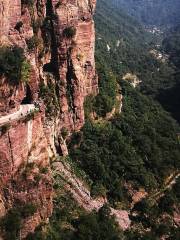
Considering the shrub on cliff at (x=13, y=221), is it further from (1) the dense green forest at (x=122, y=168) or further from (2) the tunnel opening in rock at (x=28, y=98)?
(2) the tunnel opening in rock at (x=28, y=98)

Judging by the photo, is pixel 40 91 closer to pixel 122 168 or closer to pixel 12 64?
pixel 12 64

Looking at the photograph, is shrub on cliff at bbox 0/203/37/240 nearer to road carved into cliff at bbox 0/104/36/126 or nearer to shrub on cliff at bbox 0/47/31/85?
Result: road carved into cliff at bbox 0/104/36/126

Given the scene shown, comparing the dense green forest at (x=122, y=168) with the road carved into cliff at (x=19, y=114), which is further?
the dense green forest at (x=122, y=168)

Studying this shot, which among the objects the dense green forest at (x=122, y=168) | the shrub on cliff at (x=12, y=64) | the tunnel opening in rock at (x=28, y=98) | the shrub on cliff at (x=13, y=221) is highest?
the shrub on cliff at (x=12, y=64)

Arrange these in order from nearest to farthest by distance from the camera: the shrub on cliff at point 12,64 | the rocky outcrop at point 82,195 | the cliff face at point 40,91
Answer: the cliff face at point 40,91
the shrub on cliff at point 12,64
the rocky outcrop at point 82,195

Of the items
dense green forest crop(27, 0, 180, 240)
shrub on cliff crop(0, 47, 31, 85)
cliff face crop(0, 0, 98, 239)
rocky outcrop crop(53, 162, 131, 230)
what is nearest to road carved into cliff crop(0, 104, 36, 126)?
cliff face crop(0, 0, 98, 239)

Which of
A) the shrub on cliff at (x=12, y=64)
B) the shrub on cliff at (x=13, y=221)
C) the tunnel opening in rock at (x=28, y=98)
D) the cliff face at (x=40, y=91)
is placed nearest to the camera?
the shrub on cliff at (x=13, y=221)

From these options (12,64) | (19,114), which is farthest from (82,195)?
(12,64)

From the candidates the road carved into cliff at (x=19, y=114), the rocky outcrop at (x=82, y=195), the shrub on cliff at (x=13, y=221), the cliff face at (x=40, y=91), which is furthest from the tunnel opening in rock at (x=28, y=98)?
the shrub on cliff at (x=13, y=221)
